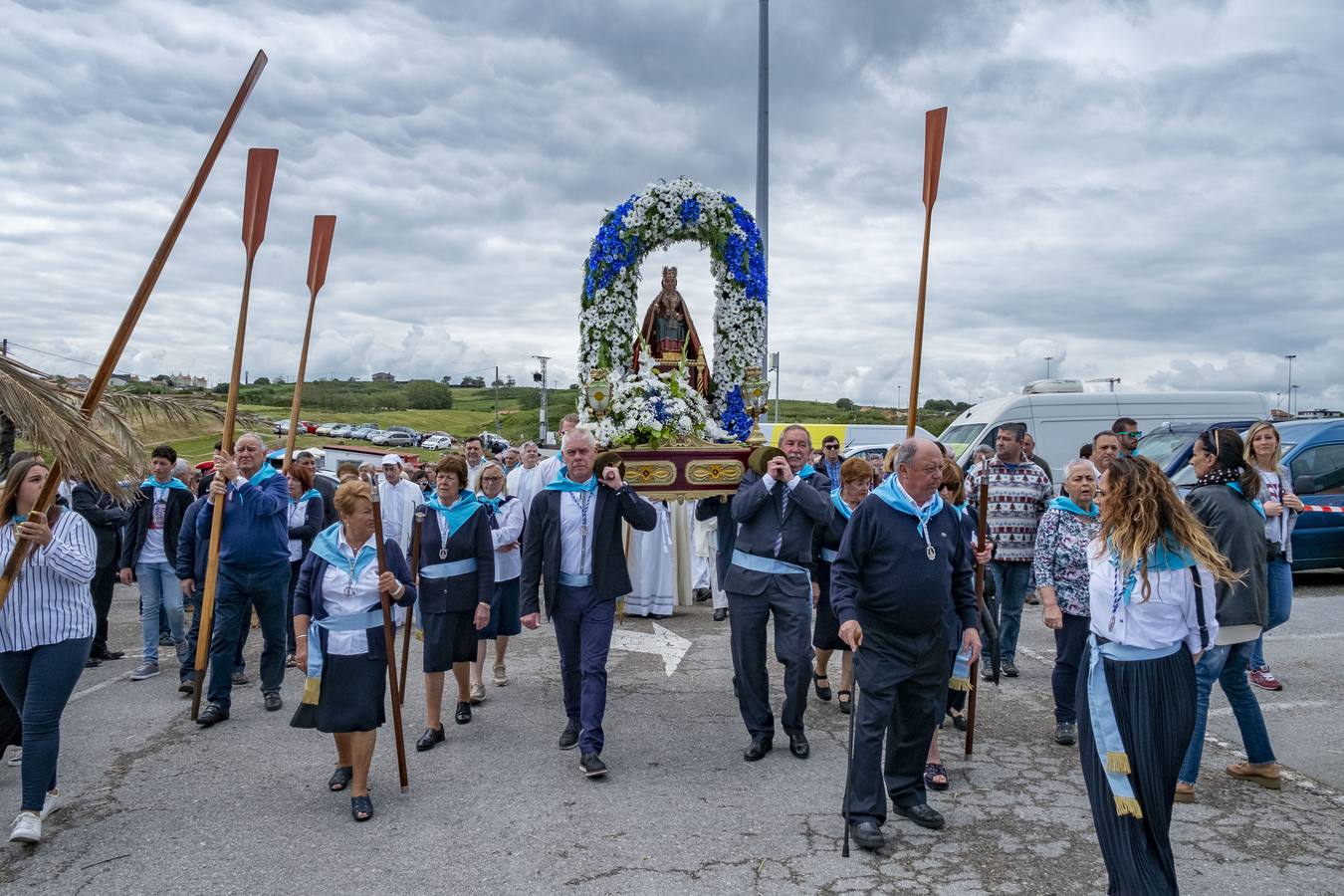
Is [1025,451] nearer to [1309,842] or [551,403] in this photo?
[1309,842]

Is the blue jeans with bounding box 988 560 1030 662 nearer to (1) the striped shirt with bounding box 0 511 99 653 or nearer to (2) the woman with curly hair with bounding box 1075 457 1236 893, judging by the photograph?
(2) the woman with curly hair with bounding box 1075 457 1236 893

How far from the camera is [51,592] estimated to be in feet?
15.1

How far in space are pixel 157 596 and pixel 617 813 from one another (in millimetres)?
5475

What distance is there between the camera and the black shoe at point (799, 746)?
5711mm

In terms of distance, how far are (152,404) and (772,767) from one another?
898 centimetres

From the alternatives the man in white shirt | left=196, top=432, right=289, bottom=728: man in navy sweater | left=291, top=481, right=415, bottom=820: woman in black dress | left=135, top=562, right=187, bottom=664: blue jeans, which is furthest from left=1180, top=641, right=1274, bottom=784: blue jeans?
left=135, top=562, right=187, bottom=664: blue jeans

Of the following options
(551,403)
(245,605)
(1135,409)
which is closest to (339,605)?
(245,605)

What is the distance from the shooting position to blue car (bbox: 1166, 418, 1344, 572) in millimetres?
11391

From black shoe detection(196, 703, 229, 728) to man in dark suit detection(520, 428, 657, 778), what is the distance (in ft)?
8.27

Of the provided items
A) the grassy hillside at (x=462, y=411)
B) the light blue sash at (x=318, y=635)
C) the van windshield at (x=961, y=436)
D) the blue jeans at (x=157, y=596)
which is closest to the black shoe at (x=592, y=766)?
the light blue sash at (x=318, y=635)

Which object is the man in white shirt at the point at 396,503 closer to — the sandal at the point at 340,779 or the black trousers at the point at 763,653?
the sandal at the point at 340,779

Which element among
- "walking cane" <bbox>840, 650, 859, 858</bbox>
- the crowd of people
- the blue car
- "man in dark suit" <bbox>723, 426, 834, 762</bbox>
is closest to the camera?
the crowd of people

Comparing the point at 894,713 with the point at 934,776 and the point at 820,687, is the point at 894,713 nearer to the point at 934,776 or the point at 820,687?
the point at 934,776

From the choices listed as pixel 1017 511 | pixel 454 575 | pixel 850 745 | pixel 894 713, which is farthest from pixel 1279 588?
pixel 454 575
